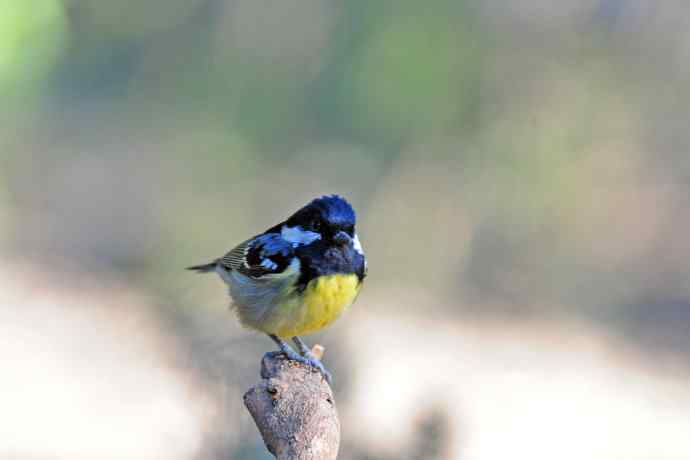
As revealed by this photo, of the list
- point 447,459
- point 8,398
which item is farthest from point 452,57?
point 447,459

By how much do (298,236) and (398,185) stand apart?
6.20m

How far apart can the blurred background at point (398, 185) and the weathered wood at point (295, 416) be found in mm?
5091

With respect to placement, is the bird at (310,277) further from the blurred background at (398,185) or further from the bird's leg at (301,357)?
the blurred background at (398,185)

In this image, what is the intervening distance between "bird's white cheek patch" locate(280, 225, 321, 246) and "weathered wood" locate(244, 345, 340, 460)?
1.00 m

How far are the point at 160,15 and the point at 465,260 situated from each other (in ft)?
17.2

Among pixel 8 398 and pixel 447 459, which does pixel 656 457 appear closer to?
pixel 447 459

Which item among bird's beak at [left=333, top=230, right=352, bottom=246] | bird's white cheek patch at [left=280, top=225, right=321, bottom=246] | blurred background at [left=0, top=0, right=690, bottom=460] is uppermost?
bird's beak at [left=333, top=230, right=352, bottom=246]

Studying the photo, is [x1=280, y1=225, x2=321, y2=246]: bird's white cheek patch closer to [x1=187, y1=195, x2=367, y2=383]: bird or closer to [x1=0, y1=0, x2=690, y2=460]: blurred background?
[x1=187, y1=195, x2=367, y2=383]: bird

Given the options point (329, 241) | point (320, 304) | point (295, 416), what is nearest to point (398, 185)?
point (329, 241)

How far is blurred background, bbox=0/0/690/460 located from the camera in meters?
9.78

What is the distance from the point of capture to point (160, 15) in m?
12.8

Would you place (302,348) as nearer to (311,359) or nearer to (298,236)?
(311,359)

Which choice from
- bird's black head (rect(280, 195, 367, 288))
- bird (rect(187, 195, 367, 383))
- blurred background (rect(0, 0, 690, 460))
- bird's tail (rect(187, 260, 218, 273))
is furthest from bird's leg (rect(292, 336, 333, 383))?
blurred background (rect(0, 0, 690, 460))

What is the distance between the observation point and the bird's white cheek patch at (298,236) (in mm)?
4977
